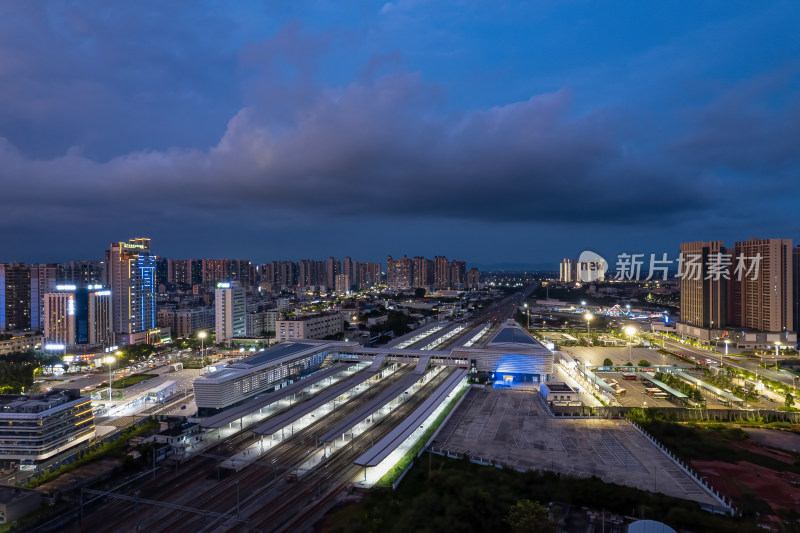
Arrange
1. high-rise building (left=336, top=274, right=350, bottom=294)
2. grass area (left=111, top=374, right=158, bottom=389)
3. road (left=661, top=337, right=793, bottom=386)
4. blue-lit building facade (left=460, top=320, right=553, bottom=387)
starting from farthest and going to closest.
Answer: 1. high-rise building (left=336, top=274, right=350, bottom=294)
2. grass area (left=111, top=374, right=158, bottom=389)
3. road (left=661, top=337, right=793, bottom=386)
4. blue-lit building facade (left=460, top=320, right=553, bottom=387)

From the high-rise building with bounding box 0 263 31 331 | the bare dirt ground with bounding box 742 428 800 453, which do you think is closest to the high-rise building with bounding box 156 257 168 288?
the high-rise building with bounding box 0 263 31 331

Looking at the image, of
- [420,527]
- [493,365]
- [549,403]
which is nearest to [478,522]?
[420,527]

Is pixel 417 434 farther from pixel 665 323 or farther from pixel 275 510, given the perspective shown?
pixel 665 323

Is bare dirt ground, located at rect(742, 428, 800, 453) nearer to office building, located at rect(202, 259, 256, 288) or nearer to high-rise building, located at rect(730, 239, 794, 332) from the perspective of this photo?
high-rise building, located at rect(730, 239, 794, 332)

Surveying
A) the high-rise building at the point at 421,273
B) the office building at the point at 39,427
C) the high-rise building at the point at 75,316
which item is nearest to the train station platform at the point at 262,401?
the office building at the point at 39,427

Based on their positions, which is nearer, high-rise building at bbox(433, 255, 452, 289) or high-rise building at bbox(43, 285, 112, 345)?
high-rise building at bbox(43, 285, 112, 345)

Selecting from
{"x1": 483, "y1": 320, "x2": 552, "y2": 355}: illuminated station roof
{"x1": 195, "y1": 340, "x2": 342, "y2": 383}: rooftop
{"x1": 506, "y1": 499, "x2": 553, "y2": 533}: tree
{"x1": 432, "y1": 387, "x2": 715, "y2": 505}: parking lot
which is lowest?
{"x1": 432, "y1": 387, "x2": 715, "y2": 505}: parking lot

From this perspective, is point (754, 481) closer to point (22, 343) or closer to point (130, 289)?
point (130, 289)
